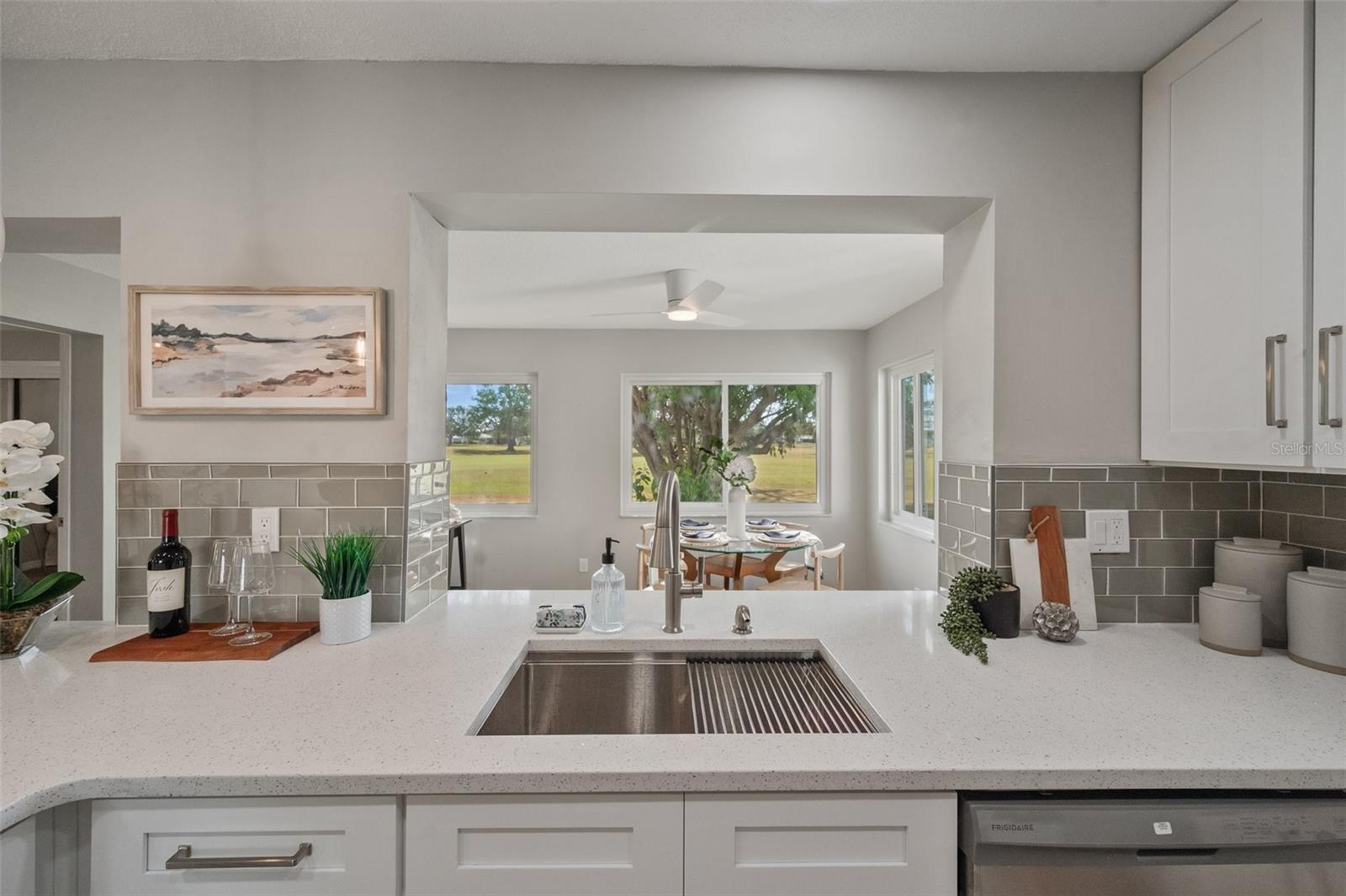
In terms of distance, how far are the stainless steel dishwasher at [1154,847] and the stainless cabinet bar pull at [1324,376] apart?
659 millimetres

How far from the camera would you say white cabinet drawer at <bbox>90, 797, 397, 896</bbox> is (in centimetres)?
87

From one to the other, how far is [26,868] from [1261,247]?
2.36 metres

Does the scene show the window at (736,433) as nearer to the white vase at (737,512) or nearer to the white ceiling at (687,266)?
the white ceiling at (687,266)

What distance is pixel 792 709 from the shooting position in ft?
3.97

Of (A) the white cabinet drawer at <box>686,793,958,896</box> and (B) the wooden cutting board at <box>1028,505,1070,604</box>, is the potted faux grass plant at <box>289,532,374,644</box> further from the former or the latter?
(B) the wooden cutting board at <box>1028,505,1070,604</box>

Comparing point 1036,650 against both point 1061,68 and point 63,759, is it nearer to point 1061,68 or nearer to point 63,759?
point 1061,68

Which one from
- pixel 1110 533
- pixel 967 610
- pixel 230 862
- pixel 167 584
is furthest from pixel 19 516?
pixel 1110 533

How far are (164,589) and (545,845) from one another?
46.3 inches

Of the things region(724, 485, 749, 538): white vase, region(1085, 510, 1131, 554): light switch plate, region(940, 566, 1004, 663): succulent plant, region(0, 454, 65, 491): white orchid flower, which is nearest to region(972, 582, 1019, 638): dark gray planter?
region(940, 566, 1004, 663): succulent plant

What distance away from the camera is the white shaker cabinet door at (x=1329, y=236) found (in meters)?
1.08

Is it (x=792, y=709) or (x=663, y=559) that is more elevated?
(x=663, y=559)

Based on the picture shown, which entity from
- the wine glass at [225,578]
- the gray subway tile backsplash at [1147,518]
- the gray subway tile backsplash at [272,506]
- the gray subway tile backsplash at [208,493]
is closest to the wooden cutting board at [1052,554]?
the gray subway tile backsplash at [1147,518]

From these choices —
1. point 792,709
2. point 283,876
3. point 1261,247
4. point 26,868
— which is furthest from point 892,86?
point 26,868

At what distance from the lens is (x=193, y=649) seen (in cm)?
134
